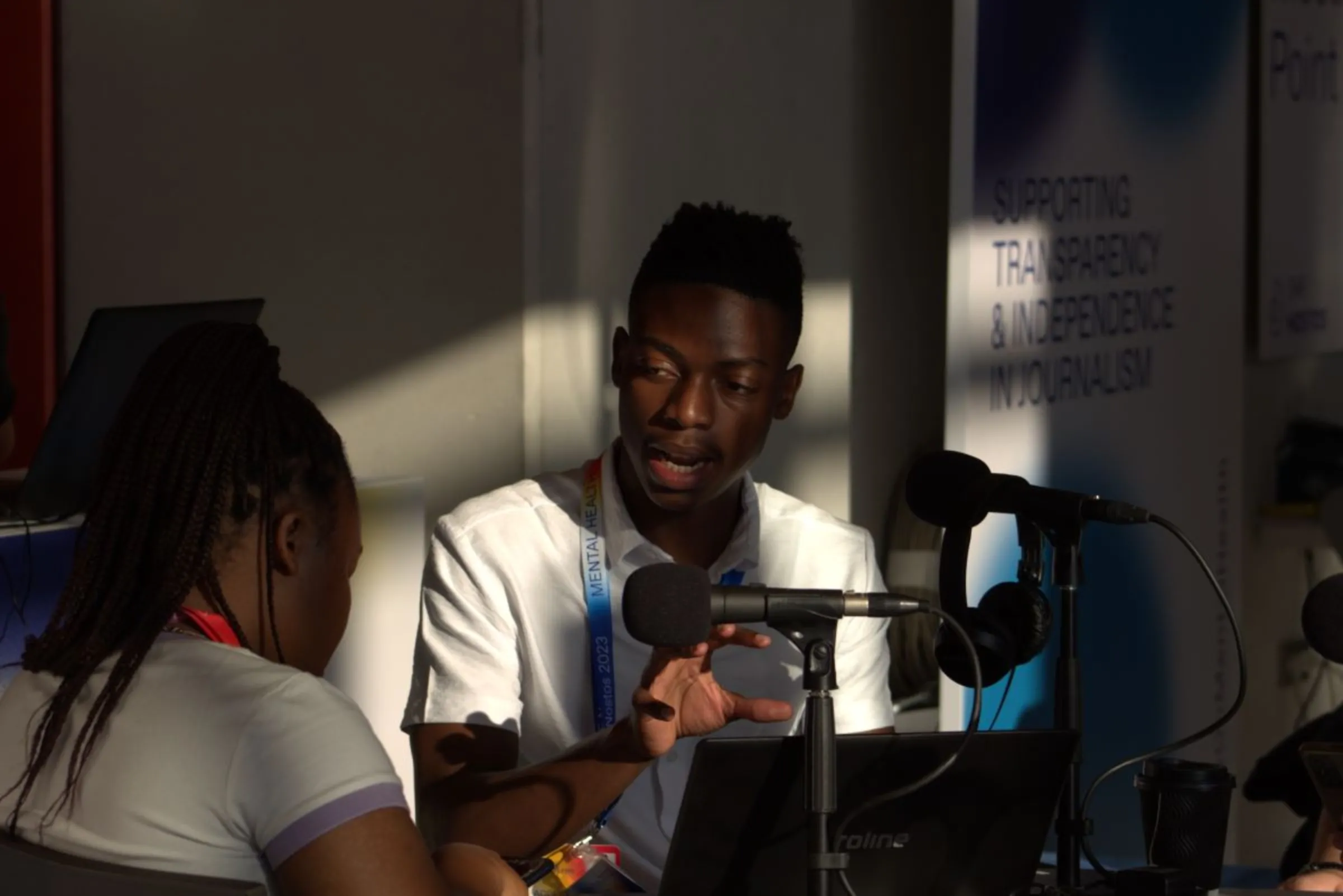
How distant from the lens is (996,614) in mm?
1895

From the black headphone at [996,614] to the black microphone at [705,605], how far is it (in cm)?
24

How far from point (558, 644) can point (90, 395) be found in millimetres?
872

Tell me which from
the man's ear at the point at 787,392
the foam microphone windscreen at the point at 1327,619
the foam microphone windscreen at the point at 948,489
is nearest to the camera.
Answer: the foam microphone windscreen at the point at 1327,619

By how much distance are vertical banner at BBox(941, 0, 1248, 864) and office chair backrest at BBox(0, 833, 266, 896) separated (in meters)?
2.42

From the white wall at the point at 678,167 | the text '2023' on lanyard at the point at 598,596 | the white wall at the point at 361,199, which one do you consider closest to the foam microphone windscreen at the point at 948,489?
the text '2023' on lanyard at the point at 598,596

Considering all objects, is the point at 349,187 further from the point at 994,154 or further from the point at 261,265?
the point at 994,154

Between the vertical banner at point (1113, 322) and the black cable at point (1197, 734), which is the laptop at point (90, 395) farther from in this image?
the vertical banner at point (1113, 322)

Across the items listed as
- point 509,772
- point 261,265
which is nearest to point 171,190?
point 261,265

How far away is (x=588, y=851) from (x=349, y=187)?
96.0 inches

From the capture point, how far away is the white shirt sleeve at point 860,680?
2531mm

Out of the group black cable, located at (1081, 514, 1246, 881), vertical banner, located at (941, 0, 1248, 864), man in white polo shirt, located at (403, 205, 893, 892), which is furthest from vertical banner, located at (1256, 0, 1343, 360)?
black cable, located at (1081, 514, 1246, 881)

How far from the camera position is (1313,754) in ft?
6.07

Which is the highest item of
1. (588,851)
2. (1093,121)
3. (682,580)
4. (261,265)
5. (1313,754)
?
(1093,121)

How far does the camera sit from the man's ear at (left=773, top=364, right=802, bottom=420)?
2.50 metres
